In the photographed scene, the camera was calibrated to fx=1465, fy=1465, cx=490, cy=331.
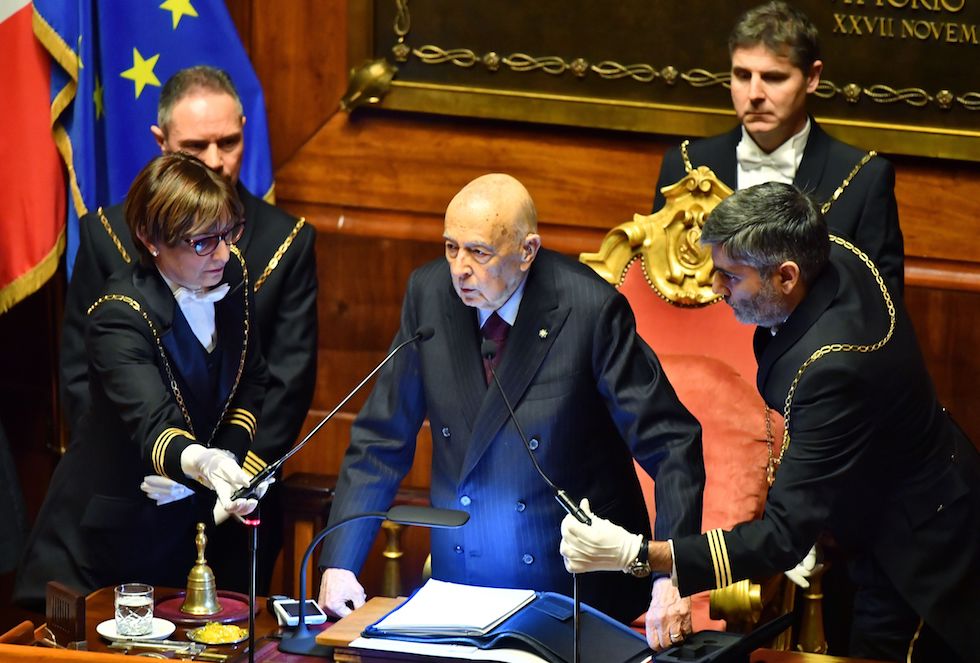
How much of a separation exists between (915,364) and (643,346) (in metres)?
0.55

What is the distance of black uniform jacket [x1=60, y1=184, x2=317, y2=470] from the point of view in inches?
145

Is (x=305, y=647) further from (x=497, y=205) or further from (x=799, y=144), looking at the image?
(x=799, y=144)

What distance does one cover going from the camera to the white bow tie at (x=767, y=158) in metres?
3.71

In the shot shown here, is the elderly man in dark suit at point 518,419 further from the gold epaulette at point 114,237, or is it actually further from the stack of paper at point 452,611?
the gold epaulette at point 114,237

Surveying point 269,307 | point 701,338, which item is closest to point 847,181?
point 701,338

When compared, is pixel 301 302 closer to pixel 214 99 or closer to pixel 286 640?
pixel 214 99

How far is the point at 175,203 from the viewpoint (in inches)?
117

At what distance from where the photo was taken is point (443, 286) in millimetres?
3141

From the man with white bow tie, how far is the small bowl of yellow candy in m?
1.71

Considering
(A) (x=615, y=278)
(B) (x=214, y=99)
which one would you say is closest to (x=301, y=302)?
(B) (x=214, y=99)

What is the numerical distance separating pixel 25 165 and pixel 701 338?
2175 mm

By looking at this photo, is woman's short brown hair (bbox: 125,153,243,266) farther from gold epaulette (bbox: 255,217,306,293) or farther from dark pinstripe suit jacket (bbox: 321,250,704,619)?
gold epaulette (bbox: 255,217,306,293)

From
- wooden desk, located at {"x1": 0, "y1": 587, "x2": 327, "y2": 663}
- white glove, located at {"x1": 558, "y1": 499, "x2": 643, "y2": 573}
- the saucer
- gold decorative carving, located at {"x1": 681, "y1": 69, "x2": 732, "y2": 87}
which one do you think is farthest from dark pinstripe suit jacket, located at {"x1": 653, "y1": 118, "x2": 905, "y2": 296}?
the saucer

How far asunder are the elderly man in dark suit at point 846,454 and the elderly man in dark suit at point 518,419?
25 cm
